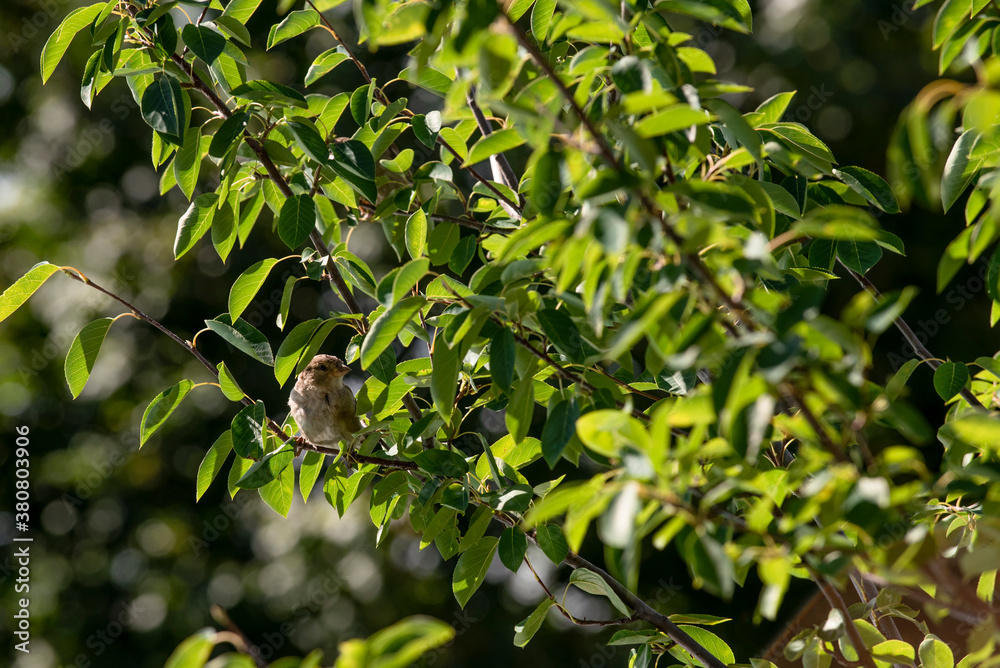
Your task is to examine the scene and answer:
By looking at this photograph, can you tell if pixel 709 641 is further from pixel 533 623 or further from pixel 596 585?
pixel 533 623

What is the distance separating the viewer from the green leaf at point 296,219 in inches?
83.7

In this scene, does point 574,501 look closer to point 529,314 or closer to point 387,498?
point 529,314

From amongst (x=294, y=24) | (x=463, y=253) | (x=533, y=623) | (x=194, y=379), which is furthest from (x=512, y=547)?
(x=194, y=379)

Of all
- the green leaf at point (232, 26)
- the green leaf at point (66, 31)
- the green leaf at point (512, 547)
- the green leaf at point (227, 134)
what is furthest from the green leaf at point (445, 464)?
the green leaf at point (66, 31)

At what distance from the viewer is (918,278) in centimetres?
791

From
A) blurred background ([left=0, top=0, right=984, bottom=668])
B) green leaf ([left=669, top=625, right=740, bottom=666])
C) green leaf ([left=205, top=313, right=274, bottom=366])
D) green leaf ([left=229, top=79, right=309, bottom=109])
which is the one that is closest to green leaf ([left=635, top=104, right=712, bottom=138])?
green leaf ([left=229, top=79, right=309, bottom=109])

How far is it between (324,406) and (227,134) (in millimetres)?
2193

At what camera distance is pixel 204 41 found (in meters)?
2.05

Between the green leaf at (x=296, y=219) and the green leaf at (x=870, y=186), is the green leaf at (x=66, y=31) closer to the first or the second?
the green leaf at (x=296, y=219)

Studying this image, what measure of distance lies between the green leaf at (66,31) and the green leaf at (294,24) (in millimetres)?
455

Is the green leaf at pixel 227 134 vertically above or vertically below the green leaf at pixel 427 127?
above

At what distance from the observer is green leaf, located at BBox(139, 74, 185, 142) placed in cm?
201

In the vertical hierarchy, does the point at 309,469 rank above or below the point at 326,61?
below

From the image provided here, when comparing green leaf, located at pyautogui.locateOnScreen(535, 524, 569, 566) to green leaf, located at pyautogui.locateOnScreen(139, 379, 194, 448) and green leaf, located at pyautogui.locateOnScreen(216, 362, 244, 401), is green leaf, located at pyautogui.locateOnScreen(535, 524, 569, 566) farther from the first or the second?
green leaf, located at pyautogui.locateOnScreen(139, 379, 194, 448)
